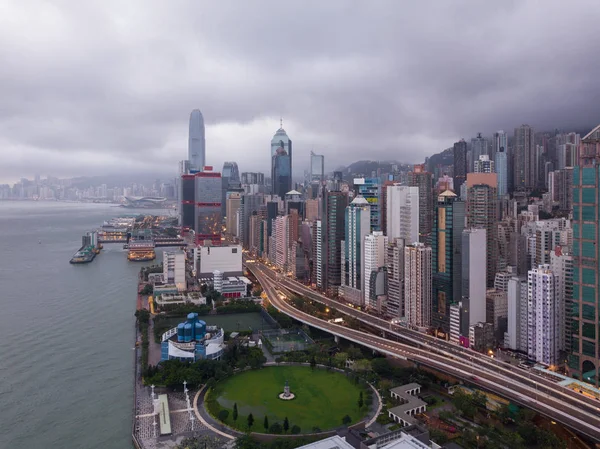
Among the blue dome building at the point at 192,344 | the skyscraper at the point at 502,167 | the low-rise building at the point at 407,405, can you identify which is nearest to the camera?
the low-rise building at the point at 407,405

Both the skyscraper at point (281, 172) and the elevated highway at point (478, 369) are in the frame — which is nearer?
the elevated highway at point (478, 369)

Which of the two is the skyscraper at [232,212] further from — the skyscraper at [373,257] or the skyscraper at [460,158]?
the skyscraper at [373,257]

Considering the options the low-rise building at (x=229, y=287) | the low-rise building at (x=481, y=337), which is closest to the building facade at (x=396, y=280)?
the low-rise building at (x=481, y=337)

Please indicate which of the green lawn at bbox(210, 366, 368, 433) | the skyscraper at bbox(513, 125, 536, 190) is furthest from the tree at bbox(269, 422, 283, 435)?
the skyscraper at bbox(513, 125, 536, 190)

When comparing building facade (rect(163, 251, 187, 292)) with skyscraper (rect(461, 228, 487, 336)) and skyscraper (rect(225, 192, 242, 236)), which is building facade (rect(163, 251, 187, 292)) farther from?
skyscraper (rect(225, 192, 242, 236))

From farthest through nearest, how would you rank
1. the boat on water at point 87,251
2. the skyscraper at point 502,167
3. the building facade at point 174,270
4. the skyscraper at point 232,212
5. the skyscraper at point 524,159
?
the skyscraper at point 232,212 < the skyscraper at point 524,159 < the skyscraper at point 502,167 < the boat on water at point 87,251 < the building facade at point 174,270

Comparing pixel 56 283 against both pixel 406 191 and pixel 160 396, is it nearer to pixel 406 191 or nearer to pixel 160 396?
pixel 160 396

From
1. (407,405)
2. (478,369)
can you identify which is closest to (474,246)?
(478,369)
